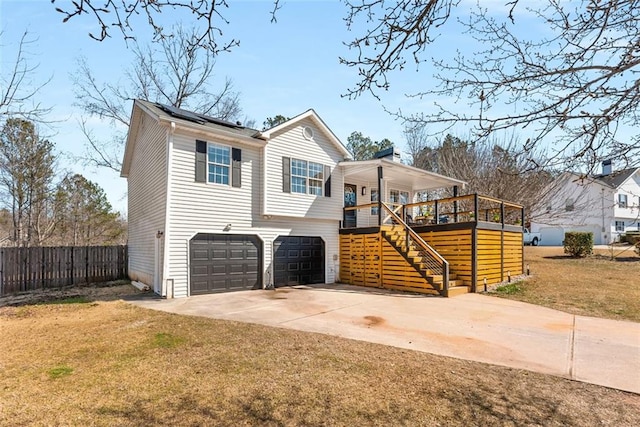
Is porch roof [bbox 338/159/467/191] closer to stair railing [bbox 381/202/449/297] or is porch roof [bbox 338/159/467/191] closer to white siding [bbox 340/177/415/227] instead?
white siding [bbox 340/177/415/227]

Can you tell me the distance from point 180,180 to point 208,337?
6.03 meters

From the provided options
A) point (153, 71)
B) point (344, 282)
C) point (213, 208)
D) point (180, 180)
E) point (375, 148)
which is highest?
point (153, 71)

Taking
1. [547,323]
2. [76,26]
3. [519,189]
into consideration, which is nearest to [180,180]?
[76,26]

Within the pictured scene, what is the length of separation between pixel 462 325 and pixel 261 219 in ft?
24.5

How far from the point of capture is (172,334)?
605 centimetres

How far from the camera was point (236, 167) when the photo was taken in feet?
38.5

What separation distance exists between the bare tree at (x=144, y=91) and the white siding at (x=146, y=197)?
23.9ft

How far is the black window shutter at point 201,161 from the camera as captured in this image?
10.9 meters

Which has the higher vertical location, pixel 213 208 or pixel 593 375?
pixel 213 208

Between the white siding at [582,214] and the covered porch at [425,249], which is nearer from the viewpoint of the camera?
the covered porch at [425,249]

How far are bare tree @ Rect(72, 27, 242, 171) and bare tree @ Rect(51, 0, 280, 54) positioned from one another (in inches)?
741

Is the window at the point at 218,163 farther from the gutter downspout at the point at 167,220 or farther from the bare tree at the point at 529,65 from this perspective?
the bare tree at the point at 529,65

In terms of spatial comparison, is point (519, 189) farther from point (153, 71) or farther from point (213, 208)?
point (153, 71)

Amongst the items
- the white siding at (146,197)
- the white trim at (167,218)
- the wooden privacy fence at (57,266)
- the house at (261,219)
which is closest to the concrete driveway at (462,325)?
the white trim at (167,218)
